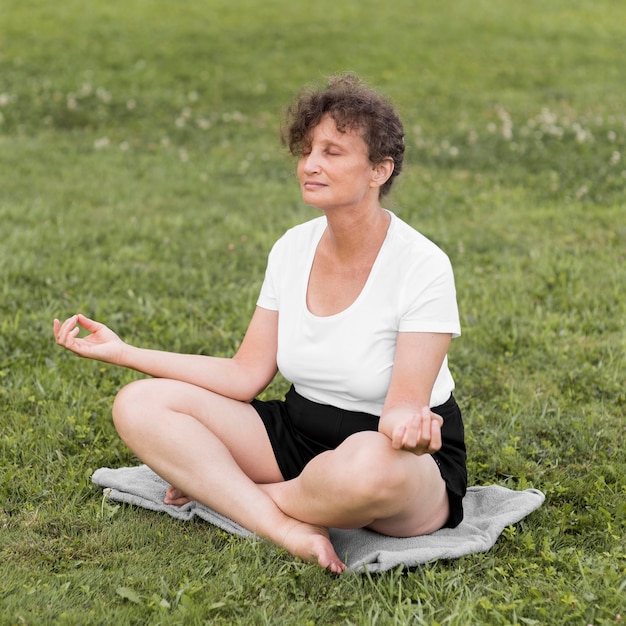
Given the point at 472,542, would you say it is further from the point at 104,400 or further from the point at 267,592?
the point at 104,400

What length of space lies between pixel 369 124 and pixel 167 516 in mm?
1553

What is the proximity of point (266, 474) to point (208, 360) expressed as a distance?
1.54 ft

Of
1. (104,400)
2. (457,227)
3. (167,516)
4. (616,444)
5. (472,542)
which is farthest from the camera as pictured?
(457,227)

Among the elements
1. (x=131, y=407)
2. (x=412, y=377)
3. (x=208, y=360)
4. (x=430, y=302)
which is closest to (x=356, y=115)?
(x=430, y=302)

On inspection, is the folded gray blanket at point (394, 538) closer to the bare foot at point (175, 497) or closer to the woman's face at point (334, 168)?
the bare foot at point (175, 497)

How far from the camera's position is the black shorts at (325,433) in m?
3.24

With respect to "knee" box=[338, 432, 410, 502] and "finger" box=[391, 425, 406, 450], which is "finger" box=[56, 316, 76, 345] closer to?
"knee" box=[338, 432, 410, 502]

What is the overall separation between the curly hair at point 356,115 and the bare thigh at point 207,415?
3.16 feet

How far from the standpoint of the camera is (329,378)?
322 centimetres

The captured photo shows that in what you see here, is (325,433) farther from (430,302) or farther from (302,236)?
(302,236)

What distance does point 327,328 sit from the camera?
3.21 meters

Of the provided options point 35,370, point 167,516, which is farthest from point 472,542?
point 35,370

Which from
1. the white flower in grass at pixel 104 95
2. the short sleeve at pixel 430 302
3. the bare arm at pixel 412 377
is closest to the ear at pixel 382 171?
the short sleeve at pixel 430 302

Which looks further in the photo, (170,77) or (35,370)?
(170,77)
